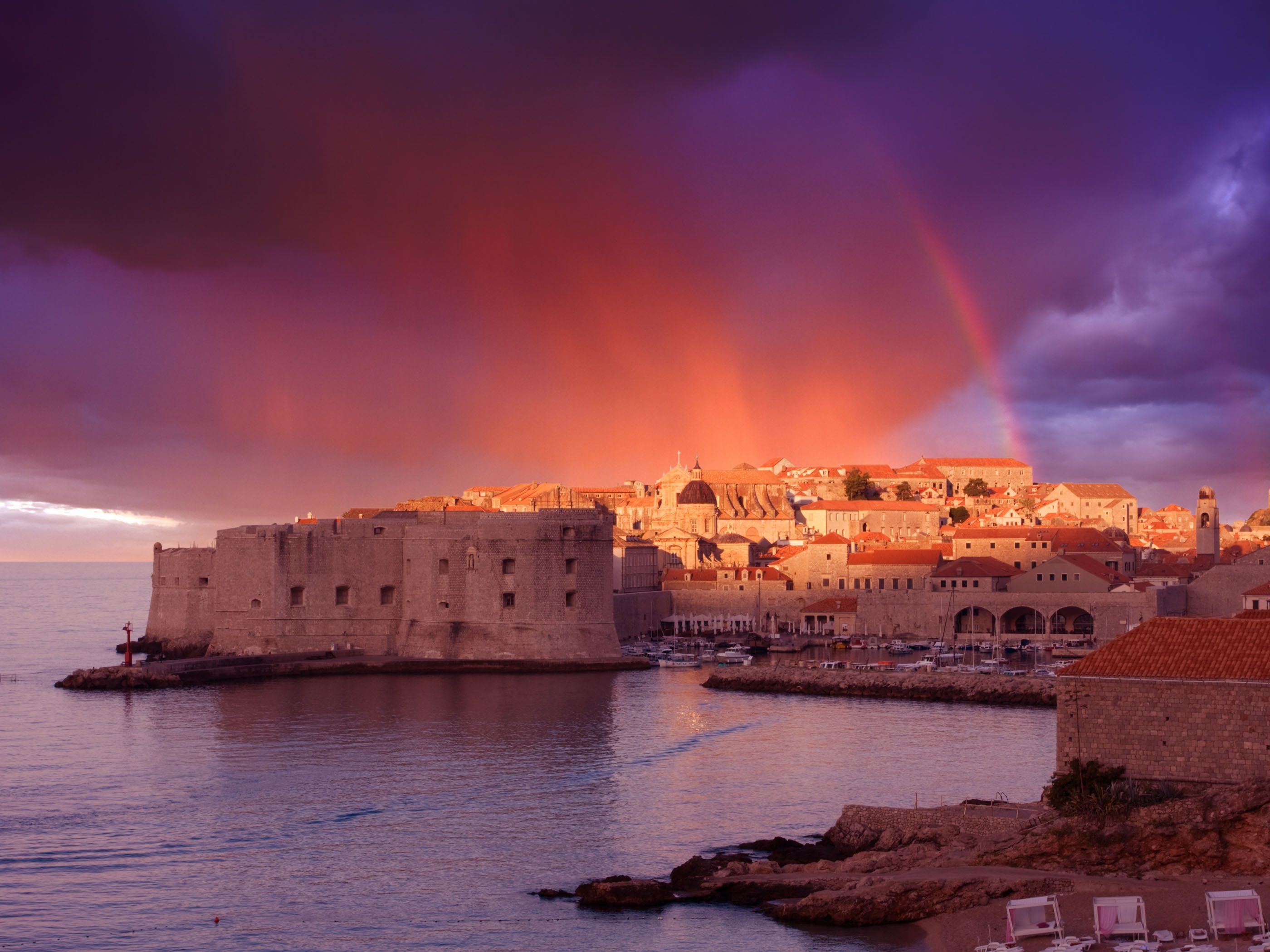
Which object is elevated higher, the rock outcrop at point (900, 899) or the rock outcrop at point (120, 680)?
the rock outcrop at point (120, 680)

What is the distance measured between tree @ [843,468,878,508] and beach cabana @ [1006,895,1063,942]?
287 feet

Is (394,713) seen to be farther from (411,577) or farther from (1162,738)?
(1162,738)

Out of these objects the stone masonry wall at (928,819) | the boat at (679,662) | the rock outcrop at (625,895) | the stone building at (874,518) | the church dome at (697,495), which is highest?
the church dome at (697,495)

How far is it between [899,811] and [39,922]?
10.5 m

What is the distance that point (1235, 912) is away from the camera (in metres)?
13.6

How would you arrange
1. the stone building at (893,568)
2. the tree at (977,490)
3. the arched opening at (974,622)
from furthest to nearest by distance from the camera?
the tree at (977,490) → the stone building at (893,568) → the arched opening at (974,622)

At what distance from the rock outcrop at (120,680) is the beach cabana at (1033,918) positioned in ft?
102

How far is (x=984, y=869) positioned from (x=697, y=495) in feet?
234

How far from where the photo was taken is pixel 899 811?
1894 centimetres

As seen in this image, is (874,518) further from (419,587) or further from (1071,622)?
(419,587)

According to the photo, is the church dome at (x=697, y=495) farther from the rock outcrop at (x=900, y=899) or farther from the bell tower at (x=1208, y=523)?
the rock outcrop at (x=900, y=899)

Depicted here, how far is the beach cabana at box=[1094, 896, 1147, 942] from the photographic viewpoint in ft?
45.6

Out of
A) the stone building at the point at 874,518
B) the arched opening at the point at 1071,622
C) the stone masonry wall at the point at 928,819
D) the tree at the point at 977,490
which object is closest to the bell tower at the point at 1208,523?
the arched opening at the point at 1071,622

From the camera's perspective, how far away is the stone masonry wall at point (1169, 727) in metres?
15.8
